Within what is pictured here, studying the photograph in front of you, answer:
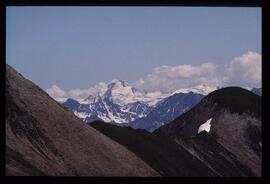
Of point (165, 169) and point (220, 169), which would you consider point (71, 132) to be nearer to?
point (165, 169)

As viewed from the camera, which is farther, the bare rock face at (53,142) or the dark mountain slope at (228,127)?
the dark mountain slope at (228,127)

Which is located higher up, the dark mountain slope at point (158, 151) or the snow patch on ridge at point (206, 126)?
the snow patch on ridge at point (206, 126)

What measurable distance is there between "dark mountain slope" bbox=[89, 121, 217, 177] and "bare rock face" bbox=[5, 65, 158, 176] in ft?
Result: 6.49

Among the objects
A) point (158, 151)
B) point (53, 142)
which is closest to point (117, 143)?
point (53, 142)

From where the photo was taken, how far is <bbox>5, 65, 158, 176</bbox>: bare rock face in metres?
25.6

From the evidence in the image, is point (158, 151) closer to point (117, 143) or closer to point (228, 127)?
point (117, 143)

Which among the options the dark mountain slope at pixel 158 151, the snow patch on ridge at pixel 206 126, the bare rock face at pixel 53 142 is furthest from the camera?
the snow patch on ridge at pixel 206 126

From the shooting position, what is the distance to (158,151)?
113 ft

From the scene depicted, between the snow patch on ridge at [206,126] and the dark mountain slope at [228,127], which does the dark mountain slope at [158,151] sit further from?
the snow patch on ridge at [206,126]

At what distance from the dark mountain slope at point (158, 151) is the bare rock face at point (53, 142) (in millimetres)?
1978

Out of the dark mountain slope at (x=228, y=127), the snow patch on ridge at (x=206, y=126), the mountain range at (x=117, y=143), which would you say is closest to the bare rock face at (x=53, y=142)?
the mountain range at (x=117, y=143)

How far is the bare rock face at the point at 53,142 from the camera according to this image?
25609 millimetres
